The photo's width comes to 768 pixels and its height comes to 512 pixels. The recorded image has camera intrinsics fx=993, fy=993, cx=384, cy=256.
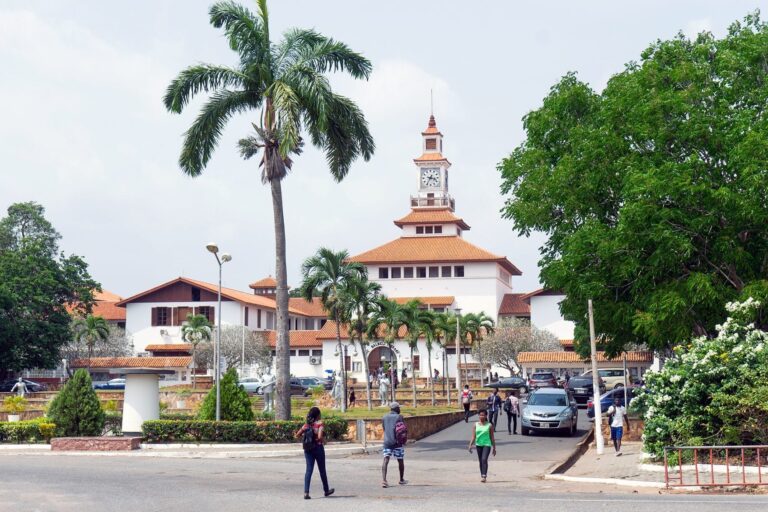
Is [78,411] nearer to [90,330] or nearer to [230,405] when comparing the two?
[230,405]

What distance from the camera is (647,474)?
1984 cm

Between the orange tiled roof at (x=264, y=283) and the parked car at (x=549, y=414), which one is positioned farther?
the orange tiled roof at (x=264, y=283)

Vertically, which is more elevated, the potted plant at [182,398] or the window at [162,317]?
the window at [162,317]

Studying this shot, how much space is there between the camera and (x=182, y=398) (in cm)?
5262

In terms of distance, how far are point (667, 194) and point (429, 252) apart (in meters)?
69.7

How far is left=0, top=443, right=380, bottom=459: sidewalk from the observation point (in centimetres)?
2509

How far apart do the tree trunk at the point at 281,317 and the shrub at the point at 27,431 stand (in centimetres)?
651

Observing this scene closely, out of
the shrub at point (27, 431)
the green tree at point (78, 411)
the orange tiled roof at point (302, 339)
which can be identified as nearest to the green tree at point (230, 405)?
the green tree at point (78, 411)

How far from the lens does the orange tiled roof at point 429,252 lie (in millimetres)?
93438

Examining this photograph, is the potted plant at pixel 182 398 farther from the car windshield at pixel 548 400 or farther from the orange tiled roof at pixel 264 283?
the orange tiled roof at pixel 264 283

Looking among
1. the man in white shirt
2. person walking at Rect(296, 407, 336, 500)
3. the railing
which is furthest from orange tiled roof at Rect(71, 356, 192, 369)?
person walking at Rect(296, 407, 336, 500)

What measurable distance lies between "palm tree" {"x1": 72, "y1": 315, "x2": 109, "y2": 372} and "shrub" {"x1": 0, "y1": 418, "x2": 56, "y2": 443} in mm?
48800

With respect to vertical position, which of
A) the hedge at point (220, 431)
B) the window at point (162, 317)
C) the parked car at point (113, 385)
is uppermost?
the window at point (162, 317)

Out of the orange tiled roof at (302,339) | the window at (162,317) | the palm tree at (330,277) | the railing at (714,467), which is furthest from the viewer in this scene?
the window at (162,317)
